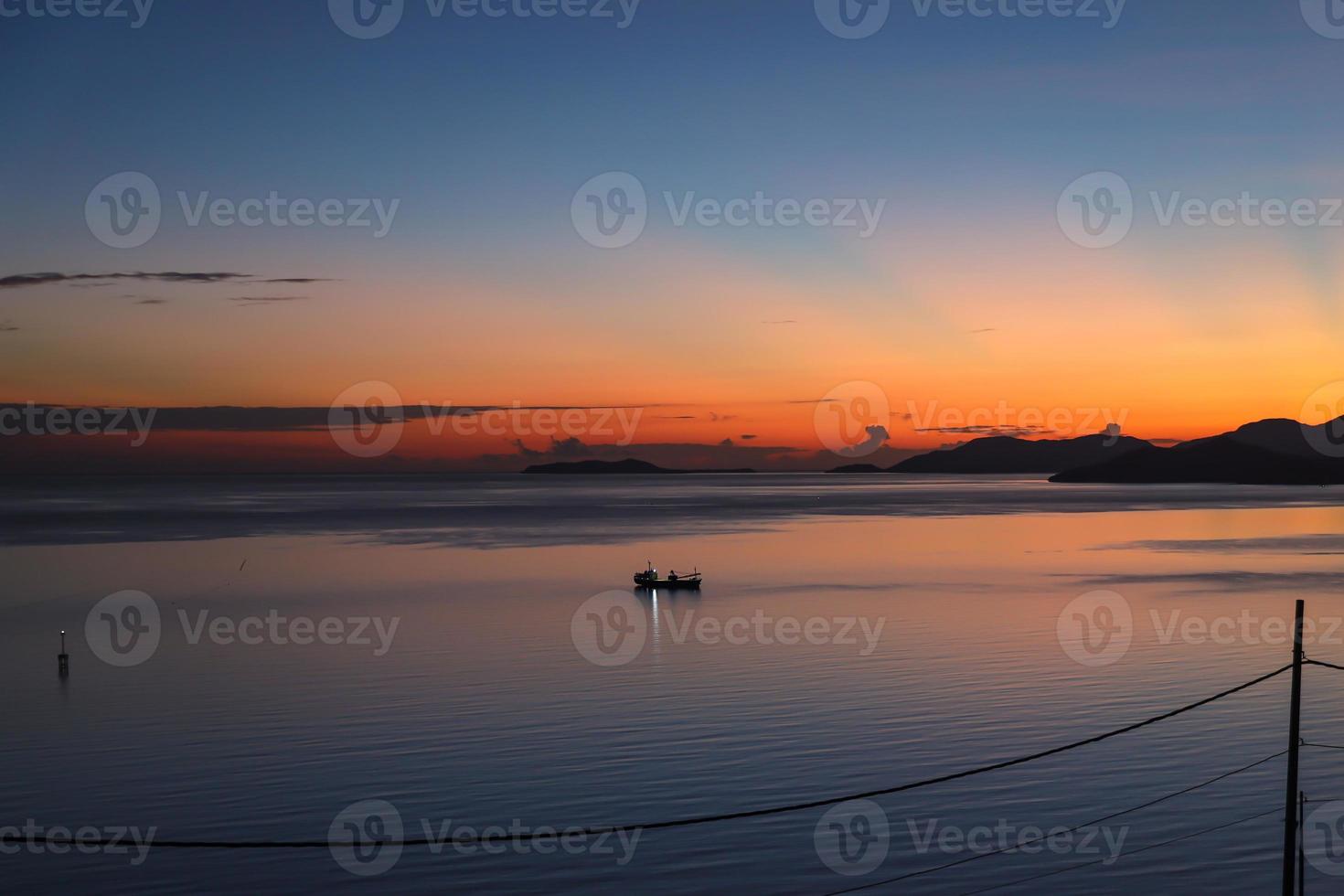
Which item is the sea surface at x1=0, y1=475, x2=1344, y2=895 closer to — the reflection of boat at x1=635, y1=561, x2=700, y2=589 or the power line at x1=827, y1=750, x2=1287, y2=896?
the power line at x1=827, y1=750, x2=1287, y2=896

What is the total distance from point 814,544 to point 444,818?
83.7 m

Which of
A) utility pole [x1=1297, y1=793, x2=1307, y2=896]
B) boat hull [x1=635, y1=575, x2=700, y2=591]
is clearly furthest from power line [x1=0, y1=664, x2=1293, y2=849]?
boat hull [x1=635, y1=575, x2=700, y2=591]

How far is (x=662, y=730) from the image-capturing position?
31.3 metres

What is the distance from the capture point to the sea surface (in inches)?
856

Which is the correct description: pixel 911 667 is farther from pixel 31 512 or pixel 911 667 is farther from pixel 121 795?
pixel 31 512

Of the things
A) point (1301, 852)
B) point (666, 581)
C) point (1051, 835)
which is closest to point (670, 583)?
point (666, 581)

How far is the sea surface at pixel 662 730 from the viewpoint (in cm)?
2175

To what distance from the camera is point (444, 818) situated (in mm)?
23656

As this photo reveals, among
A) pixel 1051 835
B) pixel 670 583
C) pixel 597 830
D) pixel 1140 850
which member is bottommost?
pixel 1140 850

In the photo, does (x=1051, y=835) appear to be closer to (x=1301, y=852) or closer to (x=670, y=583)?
(x=1301, y=852)

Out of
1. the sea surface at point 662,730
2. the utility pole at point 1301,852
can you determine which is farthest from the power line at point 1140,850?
the utility pole at point 1301,852

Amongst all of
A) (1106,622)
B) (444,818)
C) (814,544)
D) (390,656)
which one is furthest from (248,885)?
(814,544)

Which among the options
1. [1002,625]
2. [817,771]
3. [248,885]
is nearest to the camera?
[248,885]

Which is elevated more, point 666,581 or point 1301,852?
point 1301,852
